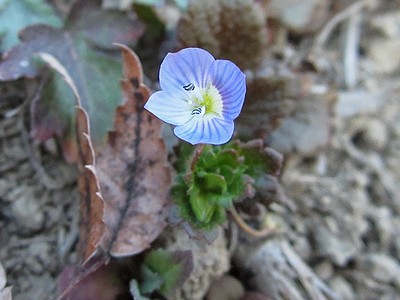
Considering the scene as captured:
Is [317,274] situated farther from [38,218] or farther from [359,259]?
[38,218]

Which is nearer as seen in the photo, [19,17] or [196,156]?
[196,156]

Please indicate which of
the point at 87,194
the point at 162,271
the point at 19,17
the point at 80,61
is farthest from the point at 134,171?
the point at 19,17

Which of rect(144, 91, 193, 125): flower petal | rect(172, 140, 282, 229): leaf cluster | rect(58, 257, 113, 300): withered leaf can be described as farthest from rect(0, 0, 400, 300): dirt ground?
rect(144, 91, 193, 125): flower petal

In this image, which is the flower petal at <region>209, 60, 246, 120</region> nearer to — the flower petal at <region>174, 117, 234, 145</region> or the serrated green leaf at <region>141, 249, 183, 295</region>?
the flower petal at <region>174, 117, 234, 145</region>

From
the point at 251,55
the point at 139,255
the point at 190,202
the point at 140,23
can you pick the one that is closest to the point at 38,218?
the point at 139,255

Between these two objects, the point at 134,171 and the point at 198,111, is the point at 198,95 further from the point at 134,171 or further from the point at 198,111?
the point at 134,171

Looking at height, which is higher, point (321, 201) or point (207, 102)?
point (207, 102)
